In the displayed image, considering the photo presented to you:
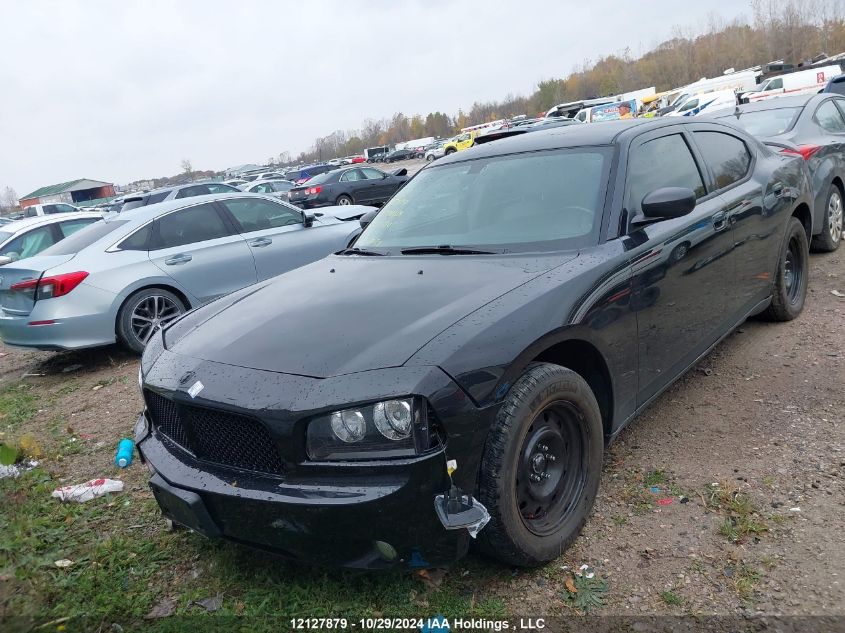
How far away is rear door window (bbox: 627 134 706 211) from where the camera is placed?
3.39 metres

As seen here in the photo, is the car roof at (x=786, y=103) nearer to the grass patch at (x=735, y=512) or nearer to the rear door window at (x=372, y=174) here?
the grass patch at (x=735, y=512)

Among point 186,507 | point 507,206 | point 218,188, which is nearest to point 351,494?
point 186,507

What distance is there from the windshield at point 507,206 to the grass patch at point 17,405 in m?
3.43

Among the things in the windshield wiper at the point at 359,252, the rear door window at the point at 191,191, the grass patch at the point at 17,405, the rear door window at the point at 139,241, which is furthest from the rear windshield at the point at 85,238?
the rear door window at the point at 191,191

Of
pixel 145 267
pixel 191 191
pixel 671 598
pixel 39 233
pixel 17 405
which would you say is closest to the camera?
pixel 671 598

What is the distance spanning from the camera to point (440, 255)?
3.33 m

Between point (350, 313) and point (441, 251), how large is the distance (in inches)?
31.5

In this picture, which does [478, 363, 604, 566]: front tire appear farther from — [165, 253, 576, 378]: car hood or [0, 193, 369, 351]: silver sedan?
[0, 193, 369, 351]: silver sedan

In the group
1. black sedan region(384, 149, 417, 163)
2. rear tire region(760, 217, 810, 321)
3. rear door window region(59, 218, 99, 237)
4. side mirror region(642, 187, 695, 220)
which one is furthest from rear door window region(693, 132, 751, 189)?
black sedan region(384, 149, 417, 163)

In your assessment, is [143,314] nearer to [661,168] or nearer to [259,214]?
[259,214]

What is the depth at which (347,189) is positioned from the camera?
67.0ft

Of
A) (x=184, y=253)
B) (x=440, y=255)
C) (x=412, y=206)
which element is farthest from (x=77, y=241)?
(x=440, y=255)

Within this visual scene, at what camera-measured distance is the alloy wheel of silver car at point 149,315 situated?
6.52m

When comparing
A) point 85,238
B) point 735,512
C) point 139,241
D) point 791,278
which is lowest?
point 735,512
